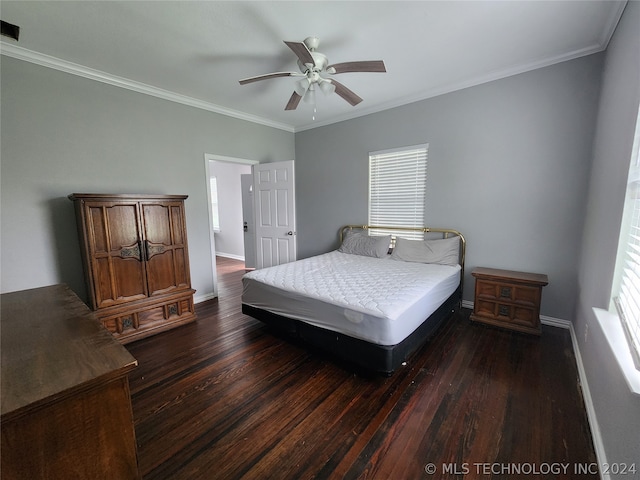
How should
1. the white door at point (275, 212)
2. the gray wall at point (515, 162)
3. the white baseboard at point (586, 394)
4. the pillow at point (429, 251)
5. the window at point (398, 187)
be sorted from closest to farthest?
the white baseboard at point (586, 394) → the gray wall at point (515, 162) → the pillow at point (429, 251) → the window at point (398, 187) → the white door at point (275, 212)

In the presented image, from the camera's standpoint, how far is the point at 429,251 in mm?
3389

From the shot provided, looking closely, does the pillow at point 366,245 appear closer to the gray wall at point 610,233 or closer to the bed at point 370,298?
the bed at point 370,298

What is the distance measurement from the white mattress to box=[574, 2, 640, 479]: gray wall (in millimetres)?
1039

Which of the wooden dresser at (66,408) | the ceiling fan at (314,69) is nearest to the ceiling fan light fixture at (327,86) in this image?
the ceiling fan at (314,69)

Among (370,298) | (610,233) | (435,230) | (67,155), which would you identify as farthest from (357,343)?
(67,155)

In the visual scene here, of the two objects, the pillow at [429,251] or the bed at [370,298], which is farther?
the pillow at [429,251]

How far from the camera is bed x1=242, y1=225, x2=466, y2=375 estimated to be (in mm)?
1952

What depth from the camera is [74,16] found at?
2.02 meters

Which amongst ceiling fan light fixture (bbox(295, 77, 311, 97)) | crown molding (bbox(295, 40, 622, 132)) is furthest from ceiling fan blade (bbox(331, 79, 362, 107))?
crown molding (bbox(295, 40, 622, 132))

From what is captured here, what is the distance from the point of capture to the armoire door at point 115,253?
2.51 metres

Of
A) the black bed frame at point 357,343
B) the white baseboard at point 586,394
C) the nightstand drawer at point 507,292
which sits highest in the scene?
the nightstand drawer at point 507,292

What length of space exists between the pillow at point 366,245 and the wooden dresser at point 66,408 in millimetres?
3233

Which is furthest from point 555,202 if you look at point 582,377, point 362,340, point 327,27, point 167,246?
point 167,246

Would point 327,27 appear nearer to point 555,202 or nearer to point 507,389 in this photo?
point 555,202
